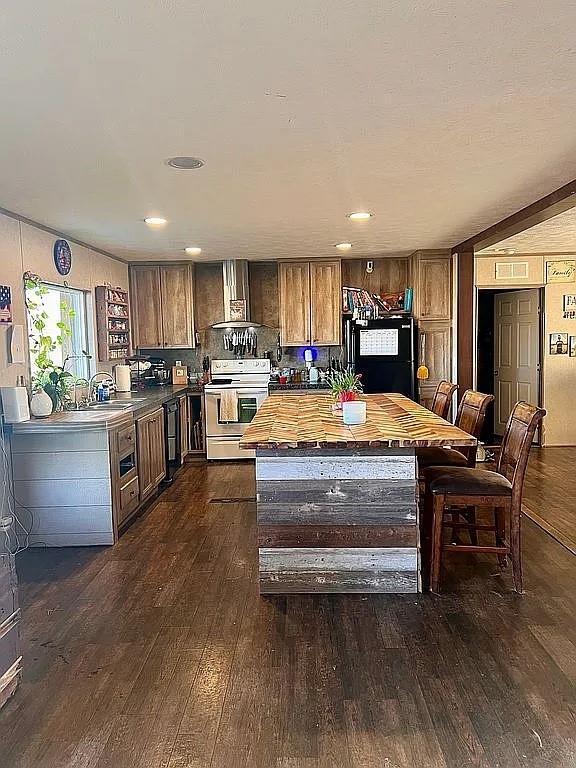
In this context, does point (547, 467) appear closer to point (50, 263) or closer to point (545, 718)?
point (545, 718)

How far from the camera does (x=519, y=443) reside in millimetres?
3160

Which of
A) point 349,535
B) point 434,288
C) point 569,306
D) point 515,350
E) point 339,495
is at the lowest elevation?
point 349,535

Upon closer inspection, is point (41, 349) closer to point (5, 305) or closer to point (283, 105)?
point (5, 305)

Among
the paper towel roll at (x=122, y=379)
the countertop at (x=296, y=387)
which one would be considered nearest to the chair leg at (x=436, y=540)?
the countertop at (x=296, y=387)

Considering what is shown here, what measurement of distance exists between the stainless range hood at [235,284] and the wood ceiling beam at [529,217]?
7.96ft

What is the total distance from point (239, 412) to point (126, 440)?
2347mm

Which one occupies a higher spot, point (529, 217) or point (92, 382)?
point (529, 217)

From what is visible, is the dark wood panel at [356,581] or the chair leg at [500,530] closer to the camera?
the dark wood panel at [356,581]

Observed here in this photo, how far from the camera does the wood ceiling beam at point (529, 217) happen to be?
3.94 metres

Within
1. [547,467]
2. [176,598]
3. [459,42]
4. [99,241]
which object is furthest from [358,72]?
[547,467]

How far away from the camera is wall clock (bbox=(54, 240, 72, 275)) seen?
16.3 feet

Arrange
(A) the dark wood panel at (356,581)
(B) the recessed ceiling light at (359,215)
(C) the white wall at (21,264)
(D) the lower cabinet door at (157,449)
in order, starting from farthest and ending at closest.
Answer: (D) the lower cabinet door at (157,449) → (B) the recessed ceiling light at (359,215) → (C) the white wall at (21,264) → (A) the dark wood panel at (356,581)

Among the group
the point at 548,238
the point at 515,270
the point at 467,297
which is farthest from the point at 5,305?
the point at 515,270

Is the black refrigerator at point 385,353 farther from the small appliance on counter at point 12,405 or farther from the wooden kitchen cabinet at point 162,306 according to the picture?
the small appliance on counter at point 12,405
